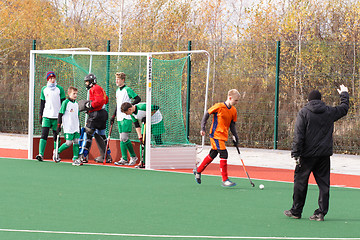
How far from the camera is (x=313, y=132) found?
8.41 metres

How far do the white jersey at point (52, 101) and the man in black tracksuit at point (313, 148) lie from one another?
7.23 metres

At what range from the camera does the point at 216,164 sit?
1480 centimetres

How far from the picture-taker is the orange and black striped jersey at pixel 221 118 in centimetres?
1109

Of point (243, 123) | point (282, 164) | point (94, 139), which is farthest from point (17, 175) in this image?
point (243, 123)

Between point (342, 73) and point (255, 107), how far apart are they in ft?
7.78

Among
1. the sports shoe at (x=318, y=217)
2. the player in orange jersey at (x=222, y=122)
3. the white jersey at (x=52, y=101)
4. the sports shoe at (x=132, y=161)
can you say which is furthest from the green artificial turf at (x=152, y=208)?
the white jersey at (x=52, y=101)

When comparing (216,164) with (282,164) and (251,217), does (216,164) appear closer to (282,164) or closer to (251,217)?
(282,164)

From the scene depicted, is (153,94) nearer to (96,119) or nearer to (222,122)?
(96,119)

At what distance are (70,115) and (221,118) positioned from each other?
4233 mm

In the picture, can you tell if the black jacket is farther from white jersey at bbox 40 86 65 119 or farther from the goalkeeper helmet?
white jersey at bbox 40 86 65 119

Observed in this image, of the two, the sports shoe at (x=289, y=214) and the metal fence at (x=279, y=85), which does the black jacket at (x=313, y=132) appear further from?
the metal fence at (x=279, y=85)

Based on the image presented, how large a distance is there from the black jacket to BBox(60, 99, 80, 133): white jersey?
22.2 ft

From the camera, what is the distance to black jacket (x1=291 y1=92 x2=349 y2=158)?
27.4 ft

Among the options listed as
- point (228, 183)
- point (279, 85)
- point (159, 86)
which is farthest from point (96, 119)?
point (279, 85)
